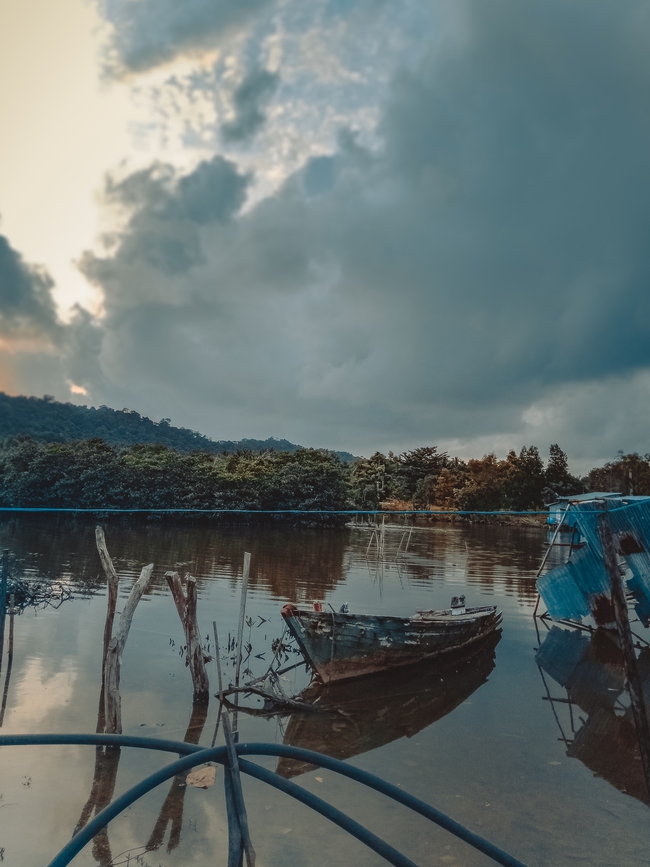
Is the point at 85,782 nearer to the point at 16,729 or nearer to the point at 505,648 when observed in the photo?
the point at 16,729

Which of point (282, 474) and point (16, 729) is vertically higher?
point (282, 474)

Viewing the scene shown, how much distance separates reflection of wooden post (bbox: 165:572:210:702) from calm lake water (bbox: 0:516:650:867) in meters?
0.39

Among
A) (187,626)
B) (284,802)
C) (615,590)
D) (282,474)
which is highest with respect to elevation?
(282,474)

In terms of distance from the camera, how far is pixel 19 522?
152 ft

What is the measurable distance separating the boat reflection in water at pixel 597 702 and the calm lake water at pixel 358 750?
0.18ft

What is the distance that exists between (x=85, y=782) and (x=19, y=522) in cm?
4334

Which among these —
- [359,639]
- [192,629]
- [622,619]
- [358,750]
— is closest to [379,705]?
[359,639]

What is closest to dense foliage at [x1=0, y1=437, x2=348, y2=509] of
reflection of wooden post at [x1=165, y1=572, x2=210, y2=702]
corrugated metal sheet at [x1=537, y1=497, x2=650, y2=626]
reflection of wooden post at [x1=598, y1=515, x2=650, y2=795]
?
corrugated metal sheet at [x1=537, y1=497, x2=650, y2=626]

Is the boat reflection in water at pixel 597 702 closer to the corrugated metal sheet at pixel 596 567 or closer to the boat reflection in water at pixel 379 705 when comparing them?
the corrugated metal sheet at pixel 596 567

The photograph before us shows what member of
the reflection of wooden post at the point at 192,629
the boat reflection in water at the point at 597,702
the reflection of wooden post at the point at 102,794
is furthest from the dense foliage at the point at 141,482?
the reflection of wooden post at the point at 102,794

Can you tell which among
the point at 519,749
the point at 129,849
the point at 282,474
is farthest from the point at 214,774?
the point at 282,474

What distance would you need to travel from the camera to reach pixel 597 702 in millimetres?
12820

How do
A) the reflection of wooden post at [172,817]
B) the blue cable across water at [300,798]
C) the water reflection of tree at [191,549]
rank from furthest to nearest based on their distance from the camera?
the water reflection of tree at [191,549] < the reflection of wooden post at [172,817] < the blue cable across water at [300,798]

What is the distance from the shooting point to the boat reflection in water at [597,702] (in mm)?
9766
